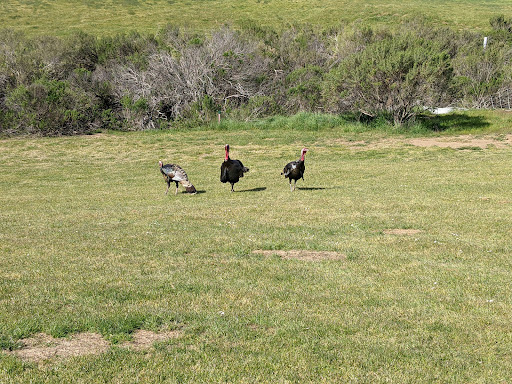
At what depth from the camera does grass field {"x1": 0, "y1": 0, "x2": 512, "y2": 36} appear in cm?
9106

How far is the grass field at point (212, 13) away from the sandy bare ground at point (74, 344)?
85.0 meters

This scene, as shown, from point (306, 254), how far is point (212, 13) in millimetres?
99314

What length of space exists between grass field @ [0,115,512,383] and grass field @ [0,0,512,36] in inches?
2979

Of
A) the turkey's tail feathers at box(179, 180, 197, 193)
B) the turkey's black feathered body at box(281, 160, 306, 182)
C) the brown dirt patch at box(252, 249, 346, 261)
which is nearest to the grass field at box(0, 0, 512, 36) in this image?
the turkey's tail feathers at box(179, 180, 197, 193)

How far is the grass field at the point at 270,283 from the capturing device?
18.5 feet

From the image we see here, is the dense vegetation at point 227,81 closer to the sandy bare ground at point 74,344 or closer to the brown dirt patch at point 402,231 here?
the brown dirt patch at point 402,231

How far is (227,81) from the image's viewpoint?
4941 cm

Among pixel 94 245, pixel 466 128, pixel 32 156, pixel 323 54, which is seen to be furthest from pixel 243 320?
pixel 323 54

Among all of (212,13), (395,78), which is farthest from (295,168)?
(212,13)

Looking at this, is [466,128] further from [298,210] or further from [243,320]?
[243,320]

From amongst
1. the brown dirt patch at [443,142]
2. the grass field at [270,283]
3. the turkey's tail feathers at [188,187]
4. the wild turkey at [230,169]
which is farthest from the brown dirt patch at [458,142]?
the turkey's tail feathers at [188,187]

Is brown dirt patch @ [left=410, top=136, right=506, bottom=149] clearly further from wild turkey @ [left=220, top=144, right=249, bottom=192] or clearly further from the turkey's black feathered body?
wild turkey @ [left=220, top=144, right=249, bottom=192]

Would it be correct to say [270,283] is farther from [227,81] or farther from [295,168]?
[227,81]

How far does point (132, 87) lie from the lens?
159 feet
